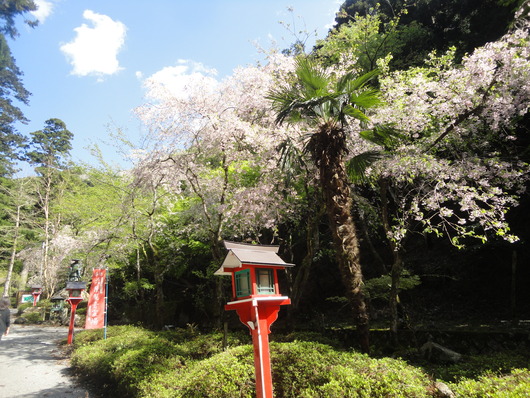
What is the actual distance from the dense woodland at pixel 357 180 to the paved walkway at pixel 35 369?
371 cm

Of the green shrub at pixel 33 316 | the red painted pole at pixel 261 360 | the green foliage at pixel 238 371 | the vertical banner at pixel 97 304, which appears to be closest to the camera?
the green foliage at pixel 238 371

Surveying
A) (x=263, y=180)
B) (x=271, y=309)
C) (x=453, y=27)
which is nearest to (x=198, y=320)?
(x=263, y=180)

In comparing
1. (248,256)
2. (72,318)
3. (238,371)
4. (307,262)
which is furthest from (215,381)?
(72,318)

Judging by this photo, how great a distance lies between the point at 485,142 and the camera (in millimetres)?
7812

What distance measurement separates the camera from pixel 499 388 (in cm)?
385

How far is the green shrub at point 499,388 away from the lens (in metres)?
3.65

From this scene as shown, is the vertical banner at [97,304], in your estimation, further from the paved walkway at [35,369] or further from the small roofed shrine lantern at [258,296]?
the small roofed shrine lantern at [258,296]

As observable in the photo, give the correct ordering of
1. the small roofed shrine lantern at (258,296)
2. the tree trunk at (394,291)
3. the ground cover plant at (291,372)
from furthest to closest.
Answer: the tree trunk at (394,291), the small roofed shrine lantern at (258,296), the ground cover plant at (291,372)

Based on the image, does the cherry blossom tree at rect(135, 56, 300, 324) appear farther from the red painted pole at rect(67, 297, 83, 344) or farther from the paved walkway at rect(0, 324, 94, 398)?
the red painted pole at rect(67, 297, 83, 344)

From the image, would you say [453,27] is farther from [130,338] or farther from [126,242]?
[130,338]

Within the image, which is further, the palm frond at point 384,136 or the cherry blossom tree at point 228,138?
the cherry blossom tree at point 228,138

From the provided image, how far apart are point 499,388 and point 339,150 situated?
4.75m

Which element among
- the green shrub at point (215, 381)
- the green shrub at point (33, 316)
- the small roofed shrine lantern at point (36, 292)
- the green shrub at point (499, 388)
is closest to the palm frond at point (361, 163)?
the green shrub at point (499, 388)

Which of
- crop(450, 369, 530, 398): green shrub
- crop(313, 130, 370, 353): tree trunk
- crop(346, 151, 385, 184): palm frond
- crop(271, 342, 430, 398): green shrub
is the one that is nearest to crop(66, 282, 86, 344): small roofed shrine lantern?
crop(271, 342, 430, 398): green shrub
